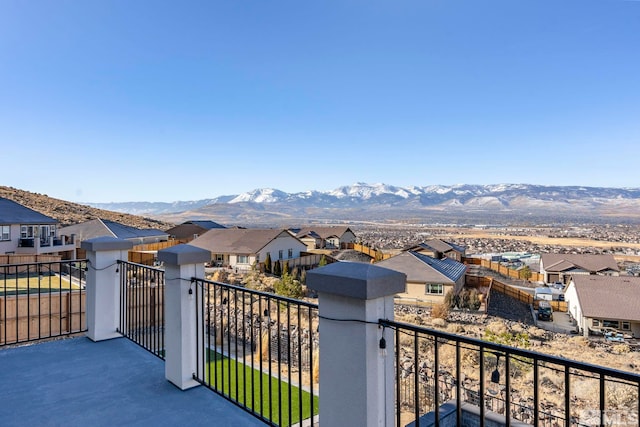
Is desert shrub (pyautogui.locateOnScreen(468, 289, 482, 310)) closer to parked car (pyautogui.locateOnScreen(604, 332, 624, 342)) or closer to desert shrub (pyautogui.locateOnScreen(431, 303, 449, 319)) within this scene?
desert shrub (pyautogui.locateOnScreen(431, 303, 449, 319))

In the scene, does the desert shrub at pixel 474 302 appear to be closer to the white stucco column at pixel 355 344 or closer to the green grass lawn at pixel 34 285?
the green grass lawn at pixel 34 285

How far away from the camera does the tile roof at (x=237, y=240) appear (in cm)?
3344

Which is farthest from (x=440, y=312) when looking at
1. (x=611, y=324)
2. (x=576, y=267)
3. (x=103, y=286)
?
(x=576, y=267)

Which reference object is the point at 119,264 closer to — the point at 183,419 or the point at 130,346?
the point at 130,346

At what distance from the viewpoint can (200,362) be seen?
3.96m

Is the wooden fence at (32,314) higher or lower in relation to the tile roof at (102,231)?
lower

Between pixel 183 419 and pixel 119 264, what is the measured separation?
113 inches

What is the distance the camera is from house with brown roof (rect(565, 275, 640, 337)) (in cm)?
2125

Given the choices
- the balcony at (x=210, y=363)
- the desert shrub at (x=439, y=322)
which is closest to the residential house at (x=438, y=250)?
the desert shrub at (x=439, y=322)

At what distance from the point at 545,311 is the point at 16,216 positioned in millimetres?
36034

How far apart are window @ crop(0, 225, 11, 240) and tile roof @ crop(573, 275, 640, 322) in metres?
35.5

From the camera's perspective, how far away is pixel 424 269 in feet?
89.5

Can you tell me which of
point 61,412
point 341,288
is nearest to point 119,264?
point 61,412

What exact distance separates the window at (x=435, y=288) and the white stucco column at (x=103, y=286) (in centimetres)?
2387
